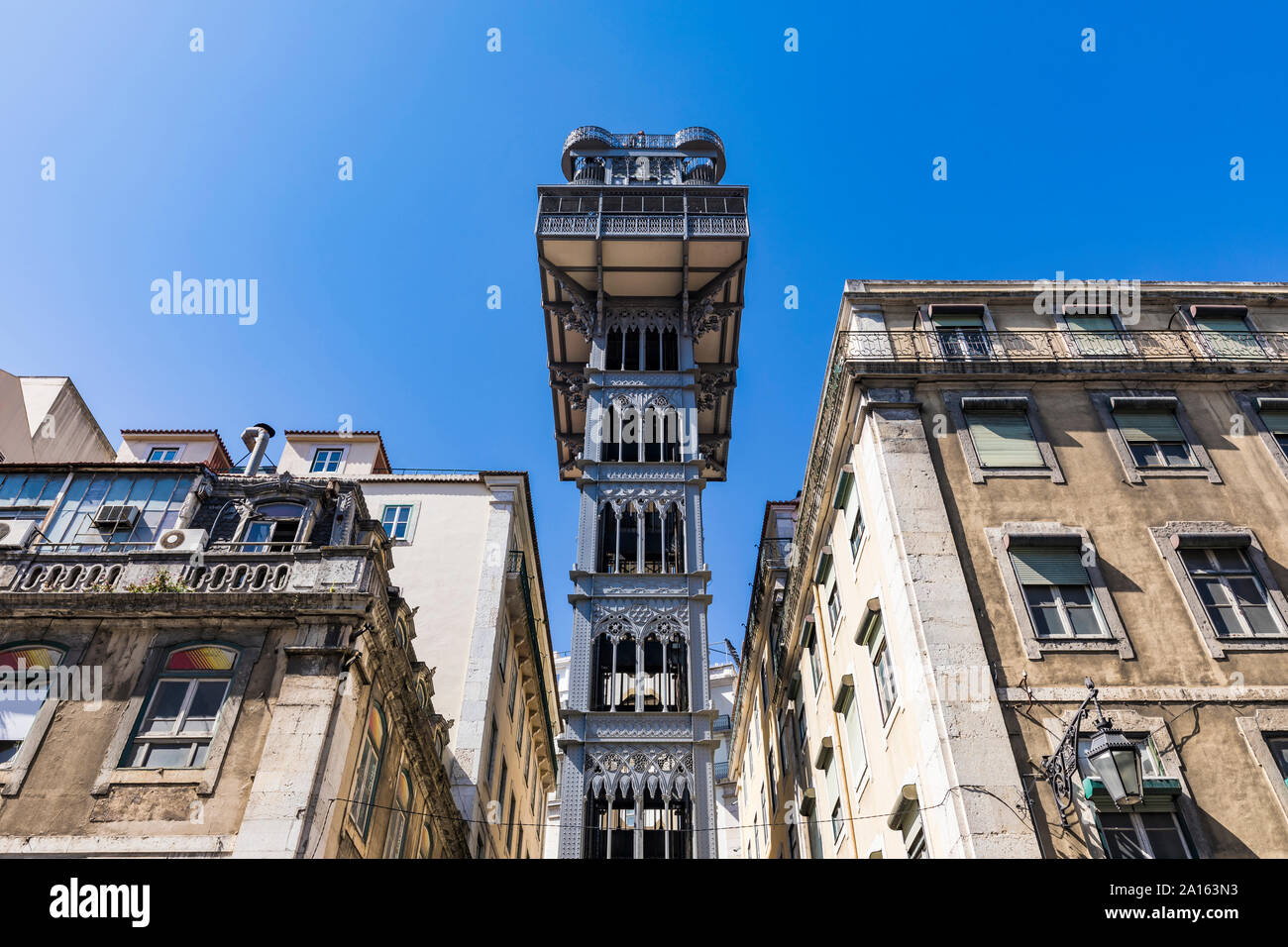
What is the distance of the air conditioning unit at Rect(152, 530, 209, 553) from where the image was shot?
1941 cm

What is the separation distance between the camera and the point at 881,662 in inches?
735

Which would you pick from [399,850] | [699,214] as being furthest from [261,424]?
[699,214]

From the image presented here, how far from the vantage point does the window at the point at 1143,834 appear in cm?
1362

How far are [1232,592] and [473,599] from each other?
69.1 feet

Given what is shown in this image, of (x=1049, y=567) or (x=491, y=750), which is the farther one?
(x=491, y=750)

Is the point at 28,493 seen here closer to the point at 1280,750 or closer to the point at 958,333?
the point at 958,333

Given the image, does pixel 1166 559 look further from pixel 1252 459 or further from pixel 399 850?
pixel 399 850

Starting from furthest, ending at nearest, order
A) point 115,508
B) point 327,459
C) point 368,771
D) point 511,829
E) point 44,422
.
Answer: point 44,422
point 327,459
point 511,829
point 115,508
point 368,771

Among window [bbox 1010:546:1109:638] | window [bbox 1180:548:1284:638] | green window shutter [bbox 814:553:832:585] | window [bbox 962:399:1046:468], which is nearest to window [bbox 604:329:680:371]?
green window shutter [bbox 814:553:832:585]

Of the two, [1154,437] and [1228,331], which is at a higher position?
[1228,331]

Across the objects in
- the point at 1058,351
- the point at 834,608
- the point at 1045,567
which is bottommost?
the point at 1045,567

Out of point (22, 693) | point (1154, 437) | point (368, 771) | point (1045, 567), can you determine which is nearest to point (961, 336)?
point (1154, 437)

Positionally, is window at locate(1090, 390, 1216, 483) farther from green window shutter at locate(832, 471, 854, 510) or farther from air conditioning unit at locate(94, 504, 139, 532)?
air conditioning unit at locate(94, 504, 139, 532)

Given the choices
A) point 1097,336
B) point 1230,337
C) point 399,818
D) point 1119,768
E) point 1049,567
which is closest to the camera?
point 1119,768
